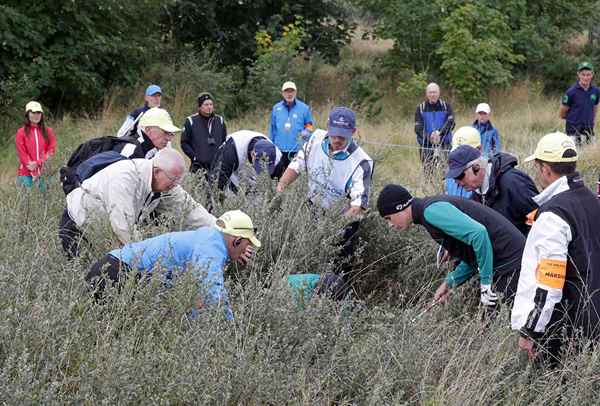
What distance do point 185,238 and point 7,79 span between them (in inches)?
461

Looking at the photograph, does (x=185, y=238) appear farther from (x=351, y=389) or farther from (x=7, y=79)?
(x=7, y=79)

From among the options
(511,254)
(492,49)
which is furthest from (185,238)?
Answer: (492,49)

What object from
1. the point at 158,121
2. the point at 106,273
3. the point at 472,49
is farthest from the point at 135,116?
the point at 472,49

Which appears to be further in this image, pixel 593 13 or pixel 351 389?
pixel 593 13

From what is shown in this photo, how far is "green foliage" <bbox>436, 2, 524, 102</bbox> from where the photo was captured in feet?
61.4

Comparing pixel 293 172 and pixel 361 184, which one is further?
pixel 293 172

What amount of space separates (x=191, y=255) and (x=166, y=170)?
2.92 feet

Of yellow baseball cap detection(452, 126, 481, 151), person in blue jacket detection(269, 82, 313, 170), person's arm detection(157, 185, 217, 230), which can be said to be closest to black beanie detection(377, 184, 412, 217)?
person's arm detection(157, 185, 217, 230)

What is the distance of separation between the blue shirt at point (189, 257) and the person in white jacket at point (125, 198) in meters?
0.50

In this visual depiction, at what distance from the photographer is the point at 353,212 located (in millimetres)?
5504

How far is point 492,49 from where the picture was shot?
739 inches

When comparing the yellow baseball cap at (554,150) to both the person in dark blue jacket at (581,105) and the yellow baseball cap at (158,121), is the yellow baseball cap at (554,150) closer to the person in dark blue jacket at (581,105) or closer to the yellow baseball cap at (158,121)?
the yellow baseball cap at (158,121)

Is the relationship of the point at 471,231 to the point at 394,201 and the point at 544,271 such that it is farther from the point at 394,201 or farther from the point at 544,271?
the point at 544,271

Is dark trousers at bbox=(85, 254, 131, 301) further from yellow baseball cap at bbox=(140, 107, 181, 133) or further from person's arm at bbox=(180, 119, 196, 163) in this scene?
person's arm at bbox=(180, 119, 196, 163)
